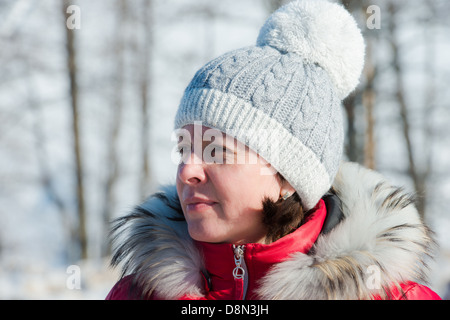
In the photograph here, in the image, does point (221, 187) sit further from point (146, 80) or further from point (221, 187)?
point (146, 80)

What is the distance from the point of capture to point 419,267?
5.11 ft

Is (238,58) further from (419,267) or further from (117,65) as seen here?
(117,65)

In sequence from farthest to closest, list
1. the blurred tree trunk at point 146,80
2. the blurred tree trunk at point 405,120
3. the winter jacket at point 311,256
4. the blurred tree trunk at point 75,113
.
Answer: the blurred tree trunk at point 146,80
the blurred tree trunk at point 75,113
the blurred tree trunk at point 405,120
the winter jacket at point 311,256

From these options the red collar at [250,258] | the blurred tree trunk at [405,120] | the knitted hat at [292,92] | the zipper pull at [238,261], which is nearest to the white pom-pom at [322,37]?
the knitted hat at [292,92]

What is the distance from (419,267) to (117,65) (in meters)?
11.3

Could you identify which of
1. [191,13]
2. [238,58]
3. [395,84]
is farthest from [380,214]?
[191,13]

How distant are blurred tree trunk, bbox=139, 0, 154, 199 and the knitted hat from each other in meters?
10.1

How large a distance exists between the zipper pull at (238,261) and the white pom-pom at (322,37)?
86 cm

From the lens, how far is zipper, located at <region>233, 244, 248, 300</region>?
159 cm

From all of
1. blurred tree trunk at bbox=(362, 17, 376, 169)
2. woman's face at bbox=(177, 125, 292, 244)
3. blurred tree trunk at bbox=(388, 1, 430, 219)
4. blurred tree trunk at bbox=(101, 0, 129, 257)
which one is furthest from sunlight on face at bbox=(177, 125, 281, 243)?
blurred tree trunk at bbox=(101, 0, 129, 257)

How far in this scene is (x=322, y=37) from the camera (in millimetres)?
1796

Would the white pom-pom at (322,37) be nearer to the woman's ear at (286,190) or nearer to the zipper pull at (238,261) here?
the woman's ear at (286,190)

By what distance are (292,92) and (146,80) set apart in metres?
10.7

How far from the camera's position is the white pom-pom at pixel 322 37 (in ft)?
5.92
